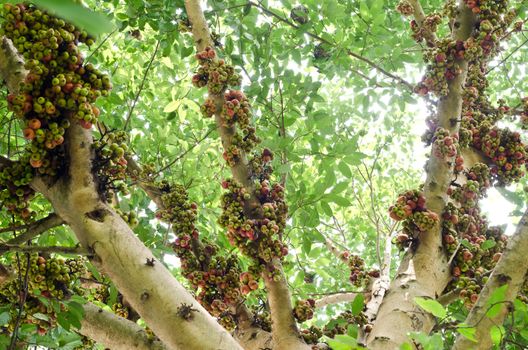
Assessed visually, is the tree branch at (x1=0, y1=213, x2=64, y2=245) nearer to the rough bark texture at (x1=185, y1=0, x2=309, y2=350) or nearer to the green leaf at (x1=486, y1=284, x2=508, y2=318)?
the rough bark texture at (x1=185, y1=0, x2=309, y2=350)

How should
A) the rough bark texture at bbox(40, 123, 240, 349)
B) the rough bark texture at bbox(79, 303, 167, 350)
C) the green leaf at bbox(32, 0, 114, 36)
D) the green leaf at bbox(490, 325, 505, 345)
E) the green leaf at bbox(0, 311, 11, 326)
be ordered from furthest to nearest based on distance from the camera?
the rough bark texture at bbox(79, 303, 167, 350), the green leaf at bbox(0, 311, 11, 326), the rough bark texture at bbox(40, 123, 240, 349), the green leaf at bbox(490, 325, 505, 345), the green leaf at bbox(32, 0, 114, 36)

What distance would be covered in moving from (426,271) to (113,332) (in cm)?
182

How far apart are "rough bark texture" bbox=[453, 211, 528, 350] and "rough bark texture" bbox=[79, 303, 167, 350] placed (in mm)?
1560

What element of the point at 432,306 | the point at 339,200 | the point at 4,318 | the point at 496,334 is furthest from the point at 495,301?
the point at 4,318

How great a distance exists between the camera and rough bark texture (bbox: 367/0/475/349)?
271 cm

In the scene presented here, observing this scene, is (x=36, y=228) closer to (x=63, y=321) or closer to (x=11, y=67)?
(x=63, y=321)

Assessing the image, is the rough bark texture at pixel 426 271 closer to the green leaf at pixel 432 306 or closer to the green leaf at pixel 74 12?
the green leaf at pixel 432 306

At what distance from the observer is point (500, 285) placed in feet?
6.64

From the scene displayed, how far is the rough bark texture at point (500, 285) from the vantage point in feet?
6.26

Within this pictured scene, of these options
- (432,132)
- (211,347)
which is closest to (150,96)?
(432,132)

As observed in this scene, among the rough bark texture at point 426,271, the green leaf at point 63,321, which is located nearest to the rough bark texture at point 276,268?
the rough bark texture at point 426,271

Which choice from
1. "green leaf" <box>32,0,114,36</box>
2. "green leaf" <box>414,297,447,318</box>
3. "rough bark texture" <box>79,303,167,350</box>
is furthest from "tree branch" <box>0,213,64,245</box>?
"green leaf" <box>32,0,114,36</box>

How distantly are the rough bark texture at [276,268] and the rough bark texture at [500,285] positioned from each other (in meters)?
1.16

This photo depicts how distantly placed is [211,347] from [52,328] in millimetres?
1261
